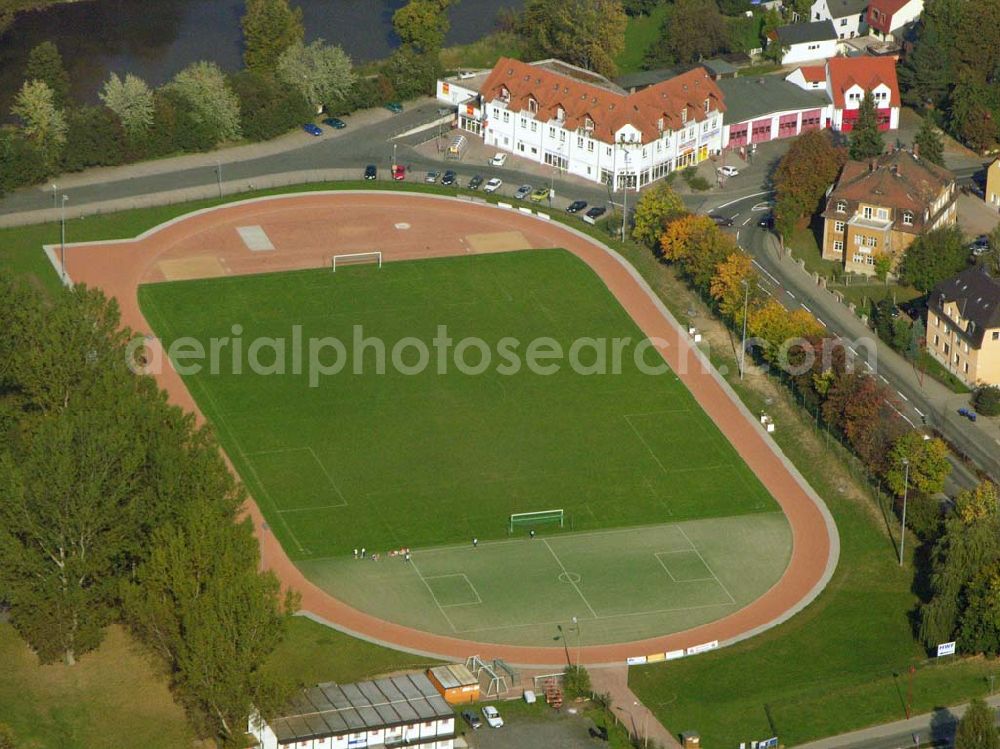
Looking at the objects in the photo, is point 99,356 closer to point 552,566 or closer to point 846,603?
point 552,566

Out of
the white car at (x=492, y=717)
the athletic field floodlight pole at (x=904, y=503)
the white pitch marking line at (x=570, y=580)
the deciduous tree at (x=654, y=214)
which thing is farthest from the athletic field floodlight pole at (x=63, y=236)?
the athletic field floodlight pole at (x=904, y=503)

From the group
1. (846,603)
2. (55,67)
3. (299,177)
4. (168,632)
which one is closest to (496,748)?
(168,632)

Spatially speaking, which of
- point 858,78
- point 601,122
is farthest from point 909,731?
point 858,78

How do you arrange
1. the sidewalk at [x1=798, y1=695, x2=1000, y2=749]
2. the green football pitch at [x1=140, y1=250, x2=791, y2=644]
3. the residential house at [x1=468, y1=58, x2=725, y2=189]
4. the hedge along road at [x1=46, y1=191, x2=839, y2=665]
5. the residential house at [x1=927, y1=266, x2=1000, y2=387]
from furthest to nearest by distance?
the residential house at [x1=468, y1=58, x2=725, y2=189] < the residential house at [x1=927, y1=266, x2=1000, y2=387] < the green football pitch at [x1=140, y1=250, x2=791, y2=644] < the hedge along road at [x1=46, y1=191, x2=839, y2=665] < the sidewalk at [x1=798, y1=695, x2=1000, y2=749]

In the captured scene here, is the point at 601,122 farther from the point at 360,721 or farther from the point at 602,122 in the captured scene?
the point at 360,721

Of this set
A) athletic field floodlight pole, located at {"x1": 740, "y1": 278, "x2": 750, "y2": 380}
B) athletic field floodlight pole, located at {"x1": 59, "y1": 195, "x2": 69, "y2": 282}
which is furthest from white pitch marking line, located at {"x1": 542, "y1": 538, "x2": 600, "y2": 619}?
athletic field floodlight pole, located at {"x1": 59, "y1": 195, "x2": 69, "y2": 282}

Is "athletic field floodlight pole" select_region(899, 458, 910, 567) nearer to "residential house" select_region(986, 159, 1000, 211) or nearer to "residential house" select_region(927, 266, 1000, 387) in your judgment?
"residential house" select_region(927, 266, 1000, 387)
